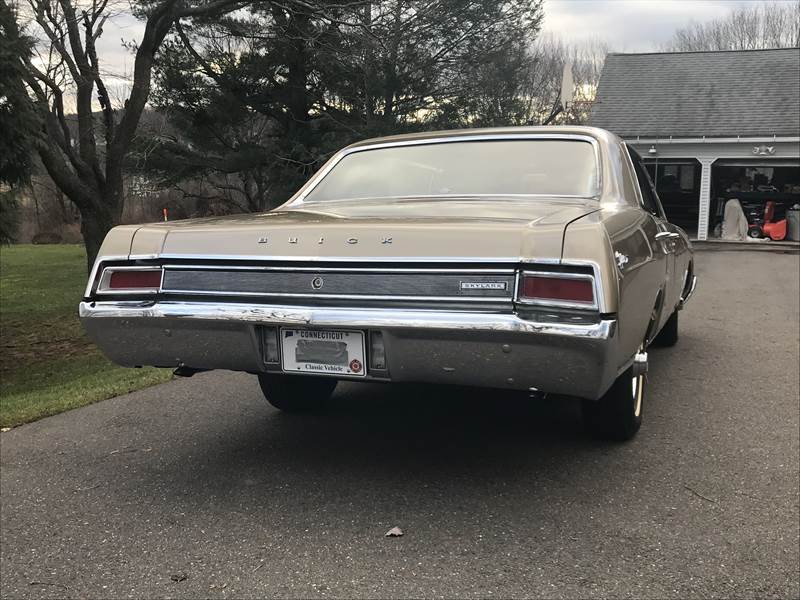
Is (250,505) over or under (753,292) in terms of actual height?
over

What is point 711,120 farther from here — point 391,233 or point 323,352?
point 323,352

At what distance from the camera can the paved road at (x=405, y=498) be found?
2.65m

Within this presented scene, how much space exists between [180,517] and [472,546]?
131 cm

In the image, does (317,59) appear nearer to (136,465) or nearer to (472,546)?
(136,465)

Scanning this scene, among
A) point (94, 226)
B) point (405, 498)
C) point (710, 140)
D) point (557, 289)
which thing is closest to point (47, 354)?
point (94, 226)

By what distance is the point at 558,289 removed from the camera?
8.77ft

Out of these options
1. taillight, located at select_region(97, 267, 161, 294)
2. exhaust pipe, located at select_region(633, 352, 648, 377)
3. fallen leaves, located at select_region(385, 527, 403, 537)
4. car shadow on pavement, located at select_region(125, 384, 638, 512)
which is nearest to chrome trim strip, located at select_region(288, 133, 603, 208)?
exhaust pipe, located at select_region(633, 352, 648, 377)

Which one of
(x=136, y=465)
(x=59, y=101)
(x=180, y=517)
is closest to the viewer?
(x=180, y=517)

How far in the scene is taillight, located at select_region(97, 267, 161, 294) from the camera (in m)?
3.24

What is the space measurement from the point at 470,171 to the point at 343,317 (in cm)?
152

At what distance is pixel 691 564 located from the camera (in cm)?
268

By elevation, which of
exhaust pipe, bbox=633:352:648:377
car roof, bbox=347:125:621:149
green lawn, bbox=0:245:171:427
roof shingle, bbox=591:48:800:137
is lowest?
green lawn, bbox=0:245:171:427

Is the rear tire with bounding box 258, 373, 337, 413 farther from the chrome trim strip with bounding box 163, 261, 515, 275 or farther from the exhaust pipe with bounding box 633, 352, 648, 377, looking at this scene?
the exhaust pipe with bounding box 633, 352, 648, 377

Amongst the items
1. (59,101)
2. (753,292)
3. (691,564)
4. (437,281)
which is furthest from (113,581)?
(59,101)
